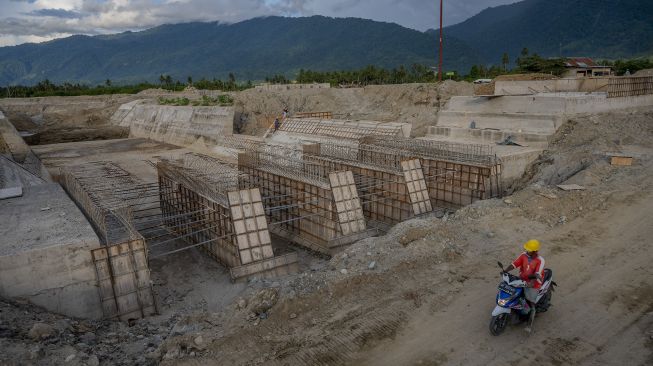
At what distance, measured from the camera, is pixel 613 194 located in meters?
13.0

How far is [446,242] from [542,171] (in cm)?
775

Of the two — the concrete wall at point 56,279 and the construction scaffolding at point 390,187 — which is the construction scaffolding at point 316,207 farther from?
the concrete wall at point 56,279

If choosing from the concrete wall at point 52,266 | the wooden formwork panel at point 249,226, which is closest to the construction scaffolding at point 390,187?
the wooden formwork panel at point 249,226

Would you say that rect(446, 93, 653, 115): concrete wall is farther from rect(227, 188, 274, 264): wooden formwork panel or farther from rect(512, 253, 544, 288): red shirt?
rect(512, 253, 544, 288): red shirt

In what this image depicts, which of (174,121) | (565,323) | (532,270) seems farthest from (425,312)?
(174,121)

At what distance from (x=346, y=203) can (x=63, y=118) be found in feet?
133

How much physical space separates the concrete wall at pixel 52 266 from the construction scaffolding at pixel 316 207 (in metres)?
5.14

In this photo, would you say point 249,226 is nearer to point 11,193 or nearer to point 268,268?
point 268,268

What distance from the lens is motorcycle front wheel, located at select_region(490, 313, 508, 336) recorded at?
7020mm

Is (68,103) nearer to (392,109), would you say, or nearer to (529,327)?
(392,109)

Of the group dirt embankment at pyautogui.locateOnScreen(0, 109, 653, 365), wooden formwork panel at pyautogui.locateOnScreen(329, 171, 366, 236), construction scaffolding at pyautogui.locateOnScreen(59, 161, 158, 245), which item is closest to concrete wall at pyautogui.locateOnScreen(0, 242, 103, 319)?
dirt embankment at pyautogui.locateOnScreen(0, 109, 653, 365)

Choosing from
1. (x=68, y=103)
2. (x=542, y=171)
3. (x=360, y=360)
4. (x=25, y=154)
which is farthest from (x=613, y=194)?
(x=68, y=103)

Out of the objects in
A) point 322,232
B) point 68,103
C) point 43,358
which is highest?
point 68,103

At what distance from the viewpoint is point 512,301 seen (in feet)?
22.7
